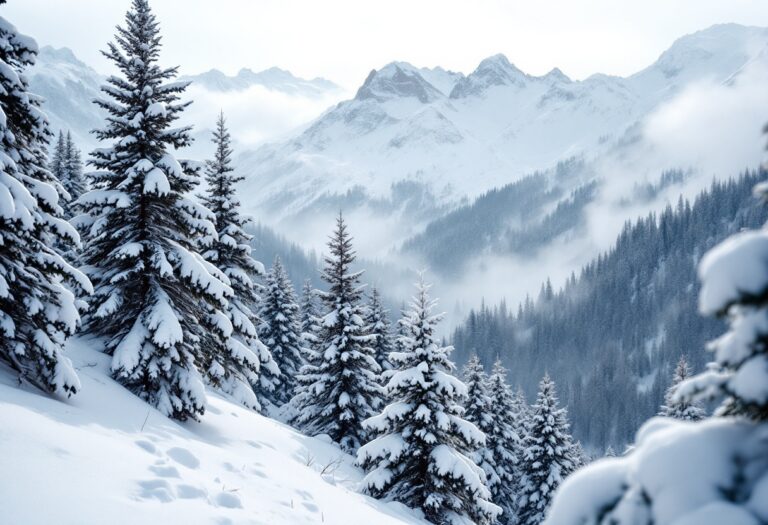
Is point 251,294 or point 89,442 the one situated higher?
point 89,442

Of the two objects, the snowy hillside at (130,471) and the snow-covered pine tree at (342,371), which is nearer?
the snowy hillside at (130,471)

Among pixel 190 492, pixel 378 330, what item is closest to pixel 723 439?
pixel 190 492

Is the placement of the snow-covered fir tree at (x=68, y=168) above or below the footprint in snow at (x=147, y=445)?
above

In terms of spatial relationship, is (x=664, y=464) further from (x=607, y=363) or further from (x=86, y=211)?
(x=607, y=363)

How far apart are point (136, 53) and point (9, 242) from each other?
23.9 ft

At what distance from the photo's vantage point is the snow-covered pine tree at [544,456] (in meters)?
26.7

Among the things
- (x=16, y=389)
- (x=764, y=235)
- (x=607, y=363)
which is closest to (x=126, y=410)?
(x=16, y=389)

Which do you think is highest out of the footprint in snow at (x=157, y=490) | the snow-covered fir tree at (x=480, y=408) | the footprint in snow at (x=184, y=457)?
the footprint in snow at (x=157, y=490)

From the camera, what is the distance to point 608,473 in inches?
96.3

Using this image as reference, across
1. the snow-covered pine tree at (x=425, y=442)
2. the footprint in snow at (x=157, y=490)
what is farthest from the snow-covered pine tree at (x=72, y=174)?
the footprint in snow at (x=157, y=490)

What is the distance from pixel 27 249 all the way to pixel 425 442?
10646 mm

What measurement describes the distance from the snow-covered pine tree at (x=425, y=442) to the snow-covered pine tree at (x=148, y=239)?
519 centimetres

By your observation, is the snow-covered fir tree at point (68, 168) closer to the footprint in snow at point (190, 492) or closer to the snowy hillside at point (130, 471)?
the snowy hillside at point (130, 471)

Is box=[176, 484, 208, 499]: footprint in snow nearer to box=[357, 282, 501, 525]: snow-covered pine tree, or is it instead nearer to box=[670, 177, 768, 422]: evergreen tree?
box=[670, 177, 768, 422]: evergreen tree
